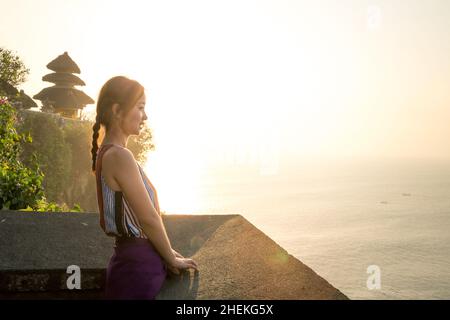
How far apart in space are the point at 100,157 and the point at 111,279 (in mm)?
707

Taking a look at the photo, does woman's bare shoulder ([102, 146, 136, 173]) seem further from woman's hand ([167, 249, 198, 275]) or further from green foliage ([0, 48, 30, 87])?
green foliage ([0, 48, 30, 87])

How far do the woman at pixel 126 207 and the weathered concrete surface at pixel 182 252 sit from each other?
30 centimetres

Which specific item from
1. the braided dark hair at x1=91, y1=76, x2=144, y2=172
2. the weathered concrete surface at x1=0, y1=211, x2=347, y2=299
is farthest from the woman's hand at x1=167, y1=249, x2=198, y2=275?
the braided dark hair at x1=91, y1=76, x2=144, y2=172

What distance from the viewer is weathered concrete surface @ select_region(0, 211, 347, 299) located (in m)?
2.79

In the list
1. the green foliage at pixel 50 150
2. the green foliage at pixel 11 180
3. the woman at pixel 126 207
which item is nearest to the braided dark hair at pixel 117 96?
the woman at pixel 126 207

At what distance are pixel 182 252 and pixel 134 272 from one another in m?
1.40

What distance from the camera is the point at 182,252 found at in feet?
12.5

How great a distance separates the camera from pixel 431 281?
260 ft

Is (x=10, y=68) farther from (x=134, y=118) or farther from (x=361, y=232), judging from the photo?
(x=361, y=232)

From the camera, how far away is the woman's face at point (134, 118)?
248 cm

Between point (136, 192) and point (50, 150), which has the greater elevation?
point (50, 150)

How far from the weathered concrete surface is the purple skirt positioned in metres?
0.25

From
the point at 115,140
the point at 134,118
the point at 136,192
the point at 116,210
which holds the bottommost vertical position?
the point at 116,210

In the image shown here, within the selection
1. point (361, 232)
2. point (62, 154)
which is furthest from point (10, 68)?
point (361, 232)
